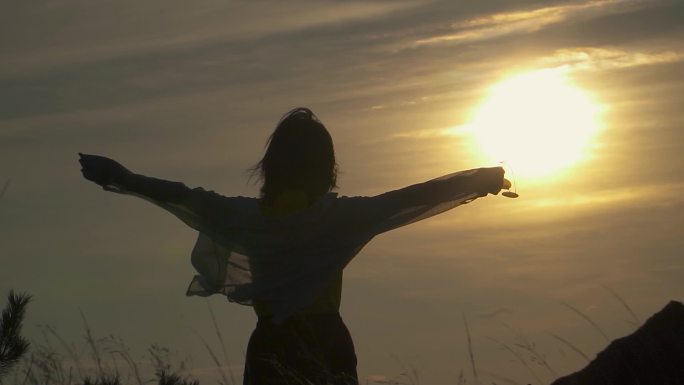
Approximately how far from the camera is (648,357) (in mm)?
4781

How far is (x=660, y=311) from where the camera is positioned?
16.1 ft

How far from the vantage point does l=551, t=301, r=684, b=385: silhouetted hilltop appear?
188 inches

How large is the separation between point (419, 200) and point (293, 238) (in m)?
0.74

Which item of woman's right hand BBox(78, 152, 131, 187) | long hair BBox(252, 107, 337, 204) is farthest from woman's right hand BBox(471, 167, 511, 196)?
woman's right hand BBox(78, 152, 131, 187)

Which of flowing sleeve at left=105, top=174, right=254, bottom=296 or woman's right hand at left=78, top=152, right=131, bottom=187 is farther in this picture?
woman's right hand at left=78, top=152, right=131, bottom=187

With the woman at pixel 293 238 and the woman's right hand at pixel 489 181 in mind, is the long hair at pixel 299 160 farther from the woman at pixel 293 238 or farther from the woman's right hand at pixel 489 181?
the woman's right hand at pixel 489 181

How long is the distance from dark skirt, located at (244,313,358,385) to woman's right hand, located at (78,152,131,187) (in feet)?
3.95

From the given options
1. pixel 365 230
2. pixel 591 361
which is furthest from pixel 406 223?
pixel 591 361

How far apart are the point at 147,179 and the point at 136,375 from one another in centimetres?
173

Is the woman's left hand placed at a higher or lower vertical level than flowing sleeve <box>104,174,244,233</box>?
higher

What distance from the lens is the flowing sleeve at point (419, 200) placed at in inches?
Result: 205

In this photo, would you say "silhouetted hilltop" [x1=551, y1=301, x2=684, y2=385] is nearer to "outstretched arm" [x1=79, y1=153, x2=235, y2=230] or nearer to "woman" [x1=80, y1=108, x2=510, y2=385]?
"woman" [x1=80, y1=108, x2=510, y2=385]

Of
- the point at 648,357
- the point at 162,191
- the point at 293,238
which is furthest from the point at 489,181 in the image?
the point at 162,191

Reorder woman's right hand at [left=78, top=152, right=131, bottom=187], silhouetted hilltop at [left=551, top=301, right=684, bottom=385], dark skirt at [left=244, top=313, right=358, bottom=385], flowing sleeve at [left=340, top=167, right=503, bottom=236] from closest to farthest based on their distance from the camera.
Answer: silhouetted hilltop at [left=551, top=301, right=684, bottom=385] → dark skirt at [left=244, top=313, right=358, bottom=385] → flowing sleeve at [left=340, top=167, right=503, bottom=236] → woman's right hand at [left=78, top=152, right=131, bottom=187]
